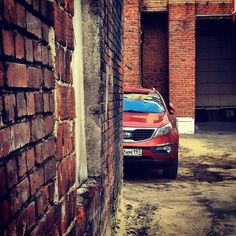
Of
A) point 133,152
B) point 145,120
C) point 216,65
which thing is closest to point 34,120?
point 133,152

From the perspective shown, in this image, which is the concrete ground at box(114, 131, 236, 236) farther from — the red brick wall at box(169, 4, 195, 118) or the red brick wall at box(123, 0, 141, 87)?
the red brick wall at box(123, 0, 141, 87)

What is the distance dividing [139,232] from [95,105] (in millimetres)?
2069

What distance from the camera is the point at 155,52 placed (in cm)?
1406

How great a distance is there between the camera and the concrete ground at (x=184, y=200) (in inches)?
174

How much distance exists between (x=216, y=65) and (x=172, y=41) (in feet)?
11.1

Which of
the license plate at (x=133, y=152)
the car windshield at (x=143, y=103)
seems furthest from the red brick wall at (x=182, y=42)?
the license plate at (x=133, y=152)

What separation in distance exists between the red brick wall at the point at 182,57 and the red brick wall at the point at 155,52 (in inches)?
22.1

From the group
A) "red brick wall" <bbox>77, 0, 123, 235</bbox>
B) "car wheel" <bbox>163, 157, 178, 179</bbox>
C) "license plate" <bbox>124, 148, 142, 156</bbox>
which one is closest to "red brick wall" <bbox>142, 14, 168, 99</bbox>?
"car wheel" <bbox>163, 157, 178, 179</bbox>

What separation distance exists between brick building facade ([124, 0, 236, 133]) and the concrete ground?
4.95 meters

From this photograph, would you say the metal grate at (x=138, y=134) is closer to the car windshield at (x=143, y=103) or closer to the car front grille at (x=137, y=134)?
the car front grille at (x=137, y=134)

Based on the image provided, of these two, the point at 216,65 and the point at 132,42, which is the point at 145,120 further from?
the point at 216,65

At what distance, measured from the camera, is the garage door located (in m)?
15.7

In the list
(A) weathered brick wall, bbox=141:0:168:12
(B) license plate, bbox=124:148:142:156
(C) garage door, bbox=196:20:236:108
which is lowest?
(B) license plate, bbox=124:148:142:156

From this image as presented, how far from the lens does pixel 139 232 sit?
426 cm
